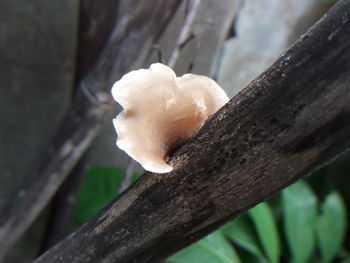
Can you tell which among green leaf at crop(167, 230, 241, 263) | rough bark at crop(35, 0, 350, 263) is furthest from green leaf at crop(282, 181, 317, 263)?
rough bark at crop(35, 0, 350, 263)

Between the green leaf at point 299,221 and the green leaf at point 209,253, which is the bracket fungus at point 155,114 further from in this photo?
the green leaf at point 299,221

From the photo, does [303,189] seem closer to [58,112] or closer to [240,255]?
[240,255]

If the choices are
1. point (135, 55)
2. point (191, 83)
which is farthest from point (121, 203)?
point (135, 55)

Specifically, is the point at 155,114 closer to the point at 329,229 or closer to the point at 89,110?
the point at 89,110

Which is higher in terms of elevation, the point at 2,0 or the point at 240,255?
the point at 2,0

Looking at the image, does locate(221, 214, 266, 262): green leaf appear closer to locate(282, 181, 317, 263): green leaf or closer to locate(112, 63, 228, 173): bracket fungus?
locate(282, 181, 317, 263): green leaf

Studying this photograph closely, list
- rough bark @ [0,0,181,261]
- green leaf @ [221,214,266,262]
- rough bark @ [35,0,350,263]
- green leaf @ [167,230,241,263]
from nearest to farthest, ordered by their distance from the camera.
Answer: rough bark @ [35,0,350,263] < rough bark @ [0,0,181,261] < green leaf @ [167,230,241,263] < green leaf @ [221,214,266,262]

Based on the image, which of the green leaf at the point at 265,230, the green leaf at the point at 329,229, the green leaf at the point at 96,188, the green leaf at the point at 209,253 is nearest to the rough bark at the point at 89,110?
the green leaf at the point at 96,188
